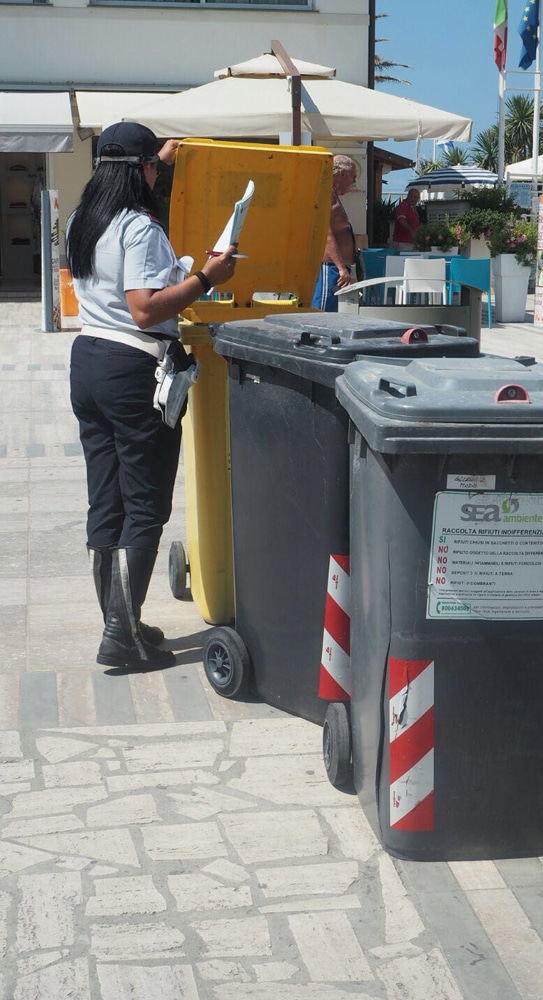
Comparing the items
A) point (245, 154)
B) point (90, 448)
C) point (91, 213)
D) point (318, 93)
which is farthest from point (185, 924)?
point (318, 93)

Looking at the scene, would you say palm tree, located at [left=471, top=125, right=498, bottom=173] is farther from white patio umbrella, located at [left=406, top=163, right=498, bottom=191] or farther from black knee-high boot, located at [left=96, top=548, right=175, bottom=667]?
black knee-high boot, located at [left=96, top=548, right=175, bottom=667]

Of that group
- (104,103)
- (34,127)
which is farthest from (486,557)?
(104,103)

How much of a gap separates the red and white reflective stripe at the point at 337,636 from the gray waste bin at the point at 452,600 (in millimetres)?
347

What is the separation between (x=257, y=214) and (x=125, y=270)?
1.04 meters

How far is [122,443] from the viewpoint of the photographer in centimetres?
405

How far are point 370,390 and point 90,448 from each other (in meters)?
1.58

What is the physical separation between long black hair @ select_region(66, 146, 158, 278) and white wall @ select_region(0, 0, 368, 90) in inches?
678

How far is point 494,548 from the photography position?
2.82 meters

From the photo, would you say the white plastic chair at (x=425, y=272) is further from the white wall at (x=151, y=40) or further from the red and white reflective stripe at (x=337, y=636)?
the white wall at (x=151, y=40)

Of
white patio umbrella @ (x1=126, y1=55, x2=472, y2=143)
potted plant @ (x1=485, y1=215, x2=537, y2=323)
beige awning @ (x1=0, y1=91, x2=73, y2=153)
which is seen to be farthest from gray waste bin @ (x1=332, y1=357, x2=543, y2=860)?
beige awning @ (x1=0, y1=91, x2=73, y2=153)

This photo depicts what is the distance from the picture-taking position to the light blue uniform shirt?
3.85m

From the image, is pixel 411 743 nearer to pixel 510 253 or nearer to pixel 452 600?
pixel 452 600

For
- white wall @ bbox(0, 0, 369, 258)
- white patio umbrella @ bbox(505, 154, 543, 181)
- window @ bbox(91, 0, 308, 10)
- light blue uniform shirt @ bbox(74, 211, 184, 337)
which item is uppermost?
window @ bbox(91, 0, 308, 10)

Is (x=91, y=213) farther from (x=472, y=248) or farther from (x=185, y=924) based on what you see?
(x=472, y=248)
